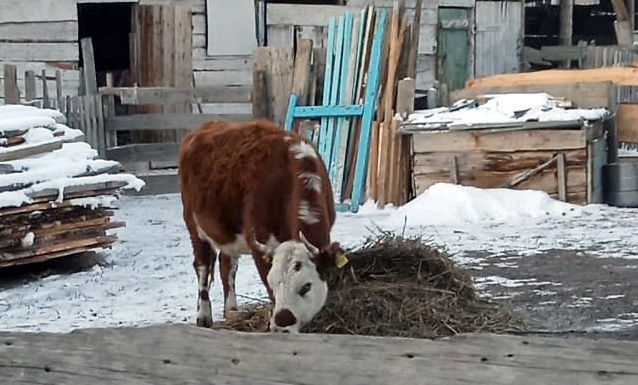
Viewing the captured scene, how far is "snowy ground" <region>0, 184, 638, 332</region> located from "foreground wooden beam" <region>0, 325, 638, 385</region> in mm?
4476

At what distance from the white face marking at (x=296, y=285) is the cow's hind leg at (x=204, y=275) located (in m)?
1.69

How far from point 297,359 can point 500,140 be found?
1000cm

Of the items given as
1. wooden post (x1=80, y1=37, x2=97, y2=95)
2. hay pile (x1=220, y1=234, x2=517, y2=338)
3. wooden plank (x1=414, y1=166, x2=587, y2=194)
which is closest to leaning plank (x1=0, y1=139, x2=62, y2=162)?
hay pile (x1=220, y1=234, x2=517, y2=338)

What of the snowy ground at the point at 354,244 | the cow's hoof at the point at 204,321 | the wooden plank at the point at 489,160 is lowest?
the snowy ground at the point at 354,244

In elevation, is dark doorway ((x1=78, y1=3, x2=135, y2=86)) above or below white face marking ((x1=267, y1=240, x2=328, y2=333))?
above

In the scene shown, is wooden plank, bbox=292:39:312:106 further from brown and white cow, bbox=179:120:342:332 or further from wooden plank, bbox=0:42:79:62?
brown and white cow, bbox=179:120:342:332

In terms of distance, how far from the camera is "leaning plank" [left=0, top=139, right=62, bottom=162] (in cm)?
922

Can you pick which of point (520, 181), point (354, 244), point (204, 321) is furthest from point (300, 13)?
point (204, 321)

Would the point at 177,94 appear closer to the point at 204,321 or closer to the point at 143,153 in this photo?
the point at 143,153

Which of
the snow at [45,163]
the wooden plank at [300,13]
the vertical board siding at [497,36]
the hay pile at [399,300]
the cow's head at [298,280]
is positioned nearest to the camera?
the cow's head at [298,280]

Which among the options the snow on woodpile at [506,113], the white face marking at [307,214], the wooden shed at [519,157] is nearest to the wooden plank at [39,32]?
the snow on woodpile at [506,113]

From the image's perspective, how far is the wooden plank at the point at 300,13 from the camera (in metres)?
16.9

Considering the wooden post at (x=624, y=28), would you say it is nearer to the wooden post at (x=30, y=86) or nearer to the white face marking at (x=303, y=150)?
the wooden post at (x=30, y=86)

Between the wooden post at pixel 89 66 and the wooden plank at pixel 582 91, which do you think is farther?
the wooden post at pixel 89 66
